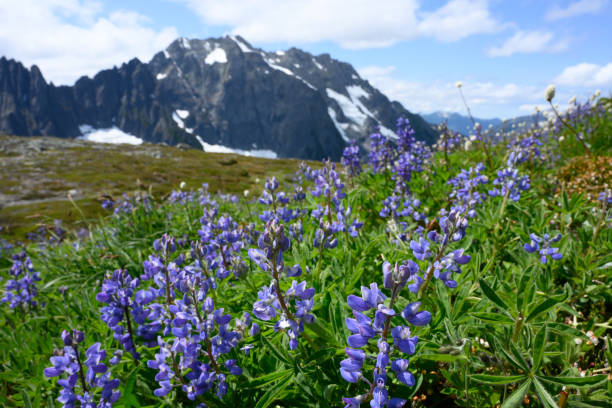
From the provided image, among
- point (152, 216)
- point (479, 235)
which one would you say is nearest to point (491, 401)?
point (479, 235)

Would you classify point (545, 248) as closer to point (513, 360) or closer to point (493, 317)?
point (493, 317)

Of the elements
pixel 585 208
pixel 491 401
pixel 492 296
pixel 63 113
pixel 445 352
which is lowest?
pixel 491 401

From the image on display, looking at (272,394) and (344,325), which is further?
(344,325)

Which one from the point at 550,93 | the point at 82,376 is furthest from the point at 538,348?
the point at 550,93

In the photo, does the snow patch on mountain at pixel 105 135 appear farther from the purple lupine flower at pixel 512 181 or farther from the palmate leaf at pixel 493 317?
the palmate leaf at pixel 493 317

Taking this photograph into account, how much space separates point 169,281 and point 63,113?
711ft

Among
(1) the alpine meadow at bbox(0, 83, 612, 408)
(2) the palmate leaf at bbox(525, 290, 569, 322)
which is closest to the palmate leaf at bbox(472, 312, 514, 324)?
(1) the alpine meadow at bbox(0, 83, 612, 408)

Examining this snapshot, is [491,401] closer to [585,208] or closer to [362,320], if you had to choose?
[362,320]

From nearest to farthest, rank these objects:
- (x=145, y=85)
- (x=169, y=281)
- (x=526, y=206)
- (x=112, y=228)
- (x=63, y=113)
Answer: (x=169, y=281) → (x=526, y=206) → (x=112, y=228) → (x=63, y=113) → (x=145, y=85)

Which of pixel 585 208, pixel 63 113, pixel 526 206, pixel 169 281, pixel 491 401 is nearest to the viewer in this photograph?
pixel 491 401

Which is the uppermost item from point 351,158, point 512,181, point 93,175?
point 351,158

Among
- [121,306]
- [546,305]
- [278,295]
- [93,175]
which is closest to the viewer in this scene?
[278,295]

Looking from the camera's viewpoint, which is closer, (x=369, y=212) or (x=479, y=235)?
(x=479, y=235)

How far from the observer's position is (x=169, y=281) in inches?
96.8
